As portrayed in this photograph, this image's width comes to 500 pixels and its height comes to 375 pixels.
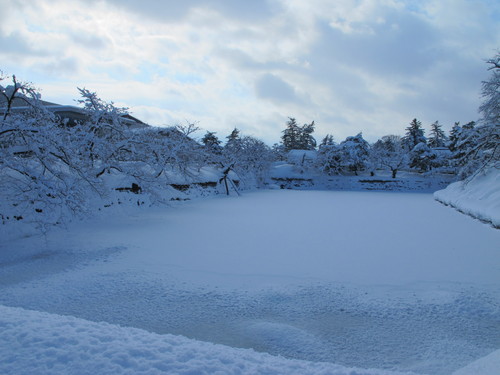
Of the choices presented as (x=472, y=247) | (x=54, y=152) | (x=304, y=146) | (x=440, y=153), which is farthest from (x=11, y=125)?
(x=304, y=146)

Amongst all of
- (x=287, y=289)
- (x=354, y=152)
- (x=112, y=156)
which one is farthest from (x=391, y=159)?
(x=287, y=289)

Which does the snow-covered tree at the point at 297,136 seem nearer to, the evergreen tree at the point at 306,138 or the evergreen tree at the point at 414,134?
the evergreen tree at the point at 306,138

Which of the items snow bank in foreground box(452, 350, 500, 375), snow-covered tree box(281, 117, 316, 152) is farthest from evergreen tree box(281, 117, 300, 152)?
snow bank in foreground box(452, 350, 500, 375)

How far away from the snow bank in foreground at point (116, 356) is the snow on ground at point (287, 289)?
62 mm

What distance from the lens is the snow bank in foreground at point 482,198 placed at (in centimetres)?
982

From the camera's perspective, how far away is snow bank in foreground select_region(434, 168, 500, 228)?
9820mm

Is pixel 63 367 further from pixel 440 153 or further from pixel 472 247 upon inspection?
pixel 440 153

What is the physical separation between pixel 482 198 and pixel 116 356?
1393 cm

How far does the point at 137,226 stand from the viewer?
8.86m

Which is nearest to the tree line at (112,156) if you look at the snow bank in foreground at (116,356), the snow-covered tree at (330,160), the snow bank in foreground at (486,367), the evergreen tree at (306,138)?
the snow-covered tree at (330,160)

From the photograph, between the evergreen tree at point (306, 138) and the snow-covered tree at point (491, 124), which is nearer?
the snow-covered tree at point (491, 124)

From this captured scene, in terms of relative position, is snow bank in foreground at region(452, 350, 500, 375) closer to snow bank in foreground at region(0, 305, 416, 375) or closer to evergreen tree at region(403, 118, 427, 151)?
snow bank in foreground at region(0, 305, 416, 375)

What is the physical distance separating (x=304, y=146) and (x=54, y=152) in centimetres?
4856

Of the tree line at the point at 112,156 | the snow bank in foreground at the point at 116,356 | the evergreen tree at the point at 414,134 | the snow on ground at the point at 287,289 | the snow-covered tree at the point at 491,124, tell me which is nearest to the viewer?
the snow bank in foreground at the point at 116,356
